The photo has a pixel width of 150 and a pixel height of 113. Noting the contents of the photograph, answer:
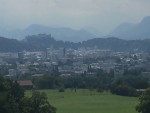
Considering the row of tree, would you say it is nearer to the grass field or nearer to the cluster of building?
the grass field

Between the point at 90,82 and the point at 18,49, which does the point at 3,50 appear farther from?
the point at 90,82

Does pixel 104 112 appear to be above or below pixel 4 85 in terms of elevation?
below

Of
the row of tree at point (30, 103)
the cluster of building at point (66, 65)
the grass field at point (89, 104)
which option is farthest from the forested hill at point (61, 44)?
the row of tree at point (30, 103)

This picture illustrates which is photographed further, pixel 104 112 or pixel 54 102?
pixel 54 102

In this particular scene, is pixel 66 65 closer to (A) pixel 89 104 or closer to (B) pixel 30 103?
(A) pixel 89 104

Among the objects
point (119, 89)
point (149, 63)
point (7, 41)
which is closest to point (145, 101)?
point (119, 89)

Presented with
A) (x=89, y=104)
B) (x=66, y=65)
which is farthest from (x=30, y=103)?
(x=66, y=65)

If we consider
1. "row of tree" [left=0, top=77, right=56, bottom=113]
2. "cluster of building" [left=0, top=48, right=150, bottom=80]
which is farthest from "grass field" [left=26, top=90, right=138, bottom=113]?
"cluster of building" [left=0, top=48, right=150, bottom=80]

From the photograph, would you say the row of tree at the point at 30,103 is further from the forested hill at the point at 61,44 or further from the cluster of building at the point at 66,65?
the forested hill at the point at 61,44
